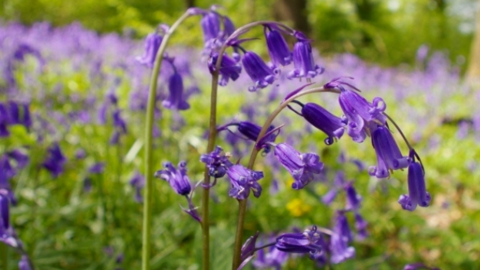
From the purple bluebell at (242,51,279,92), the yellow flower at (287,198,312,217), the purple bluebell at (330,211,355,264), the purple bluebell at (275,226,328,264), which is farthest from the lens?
the yellow flower at (287,198,312,217)

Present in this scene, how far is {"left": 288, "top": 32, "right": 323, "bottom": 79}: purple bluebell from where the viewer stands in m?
1.39

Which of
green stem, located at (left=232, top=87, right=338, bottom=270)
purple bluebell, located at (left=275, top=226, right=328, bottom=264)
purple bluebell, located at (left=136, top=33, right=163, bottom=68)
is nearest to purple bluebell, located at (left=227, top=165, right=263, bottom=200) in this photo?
green stem, located at (left=232, top=87, right=338, bottom=270)

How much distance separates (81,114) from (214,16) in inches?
93.7

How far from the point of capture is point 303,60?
1396 millimetres

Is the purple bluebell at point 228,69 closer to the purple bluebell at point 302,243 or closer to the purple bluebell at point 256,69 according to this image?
the purple bluebell at point 256,69

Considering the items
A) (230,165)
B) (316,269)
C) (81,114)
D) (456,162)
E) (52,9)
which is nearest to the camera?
(230,165)

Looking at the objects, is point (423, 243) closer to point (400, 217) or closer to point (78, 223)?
point (400, 217)

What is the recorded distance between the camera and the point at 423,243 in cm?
319

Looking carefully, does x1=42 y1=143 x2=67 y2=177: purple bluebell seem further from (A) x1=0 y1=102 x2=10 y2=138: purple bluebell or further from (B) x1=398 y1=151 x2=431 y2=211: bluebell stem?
(B) x1=398 y1=151 x2=431 y2=211: bluebell stem

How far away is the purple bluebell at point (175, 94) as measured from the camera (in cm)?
176

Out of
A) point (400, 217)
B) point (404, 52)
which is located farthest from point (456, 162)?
point (404, 52)

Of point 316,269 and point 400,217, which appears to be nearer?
point 316,269

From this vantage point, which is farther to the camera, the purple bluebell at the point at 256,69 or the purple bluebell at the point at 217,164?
the purple bluebell at the point at 256,69

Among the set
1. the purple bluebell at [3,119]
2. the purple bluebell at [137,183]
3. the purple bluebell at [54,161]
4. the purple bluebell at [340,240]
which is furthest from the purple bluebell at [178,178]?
the purple bluebell at [137,183]
